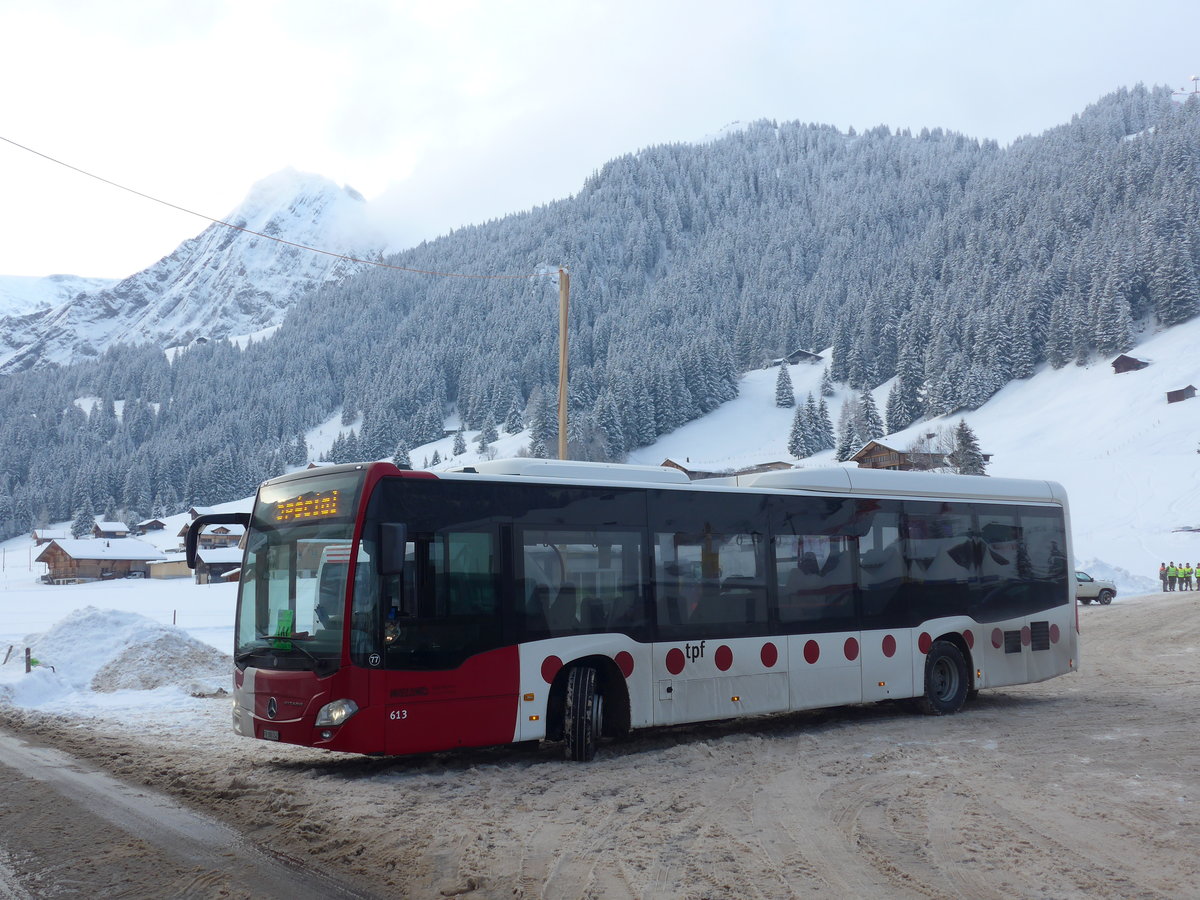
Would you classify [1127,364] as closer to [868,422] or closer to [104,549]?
[868,422]

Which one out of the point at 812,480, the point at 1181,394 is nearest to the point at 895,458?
the point at 1181,394

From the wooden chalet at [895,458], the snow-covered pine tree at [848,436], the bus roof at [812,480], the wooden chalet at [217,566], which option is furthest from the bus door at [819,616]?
the snow-covered pine tree at [848,436]

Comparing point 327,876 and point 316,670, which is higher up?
point 316,670

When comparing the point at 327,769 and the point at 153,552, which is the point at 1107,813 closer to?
the point at 327,769

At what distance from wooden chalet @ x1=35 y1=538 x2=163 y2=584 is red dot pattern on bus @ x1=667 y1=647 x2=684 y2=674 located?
10640 cm

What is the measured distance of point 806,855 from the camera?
6684mm

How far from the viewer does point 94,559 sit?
10650 cm

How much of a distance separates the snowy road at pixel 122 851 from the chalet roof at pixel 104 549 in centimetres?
10917

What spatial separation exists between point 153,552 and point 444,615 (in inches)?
4525

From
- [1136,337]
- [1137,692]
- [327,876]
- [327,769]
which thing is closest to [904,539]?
[1137,692]

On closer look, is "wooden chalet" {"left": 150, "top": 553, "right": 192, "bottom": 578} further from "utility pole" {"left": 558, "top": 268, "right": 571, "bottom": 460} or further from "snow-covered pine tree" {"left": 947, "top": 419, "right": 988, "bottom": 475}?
"utility pole" {"left": 558, "top": 268, "right": 571, "bottom": 460}

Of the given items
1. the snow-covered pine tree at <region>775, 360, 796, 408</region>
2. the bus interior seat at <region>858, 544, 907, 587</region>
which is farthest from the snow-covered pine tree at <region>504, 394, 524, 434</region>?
the bus interior seat at <region>858, 544, 907, 587</region>

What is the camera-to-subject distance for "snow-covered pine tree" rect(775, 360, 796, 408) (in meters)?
143

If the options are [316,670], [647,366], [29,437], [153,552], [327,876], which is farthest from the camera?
[29,437]
